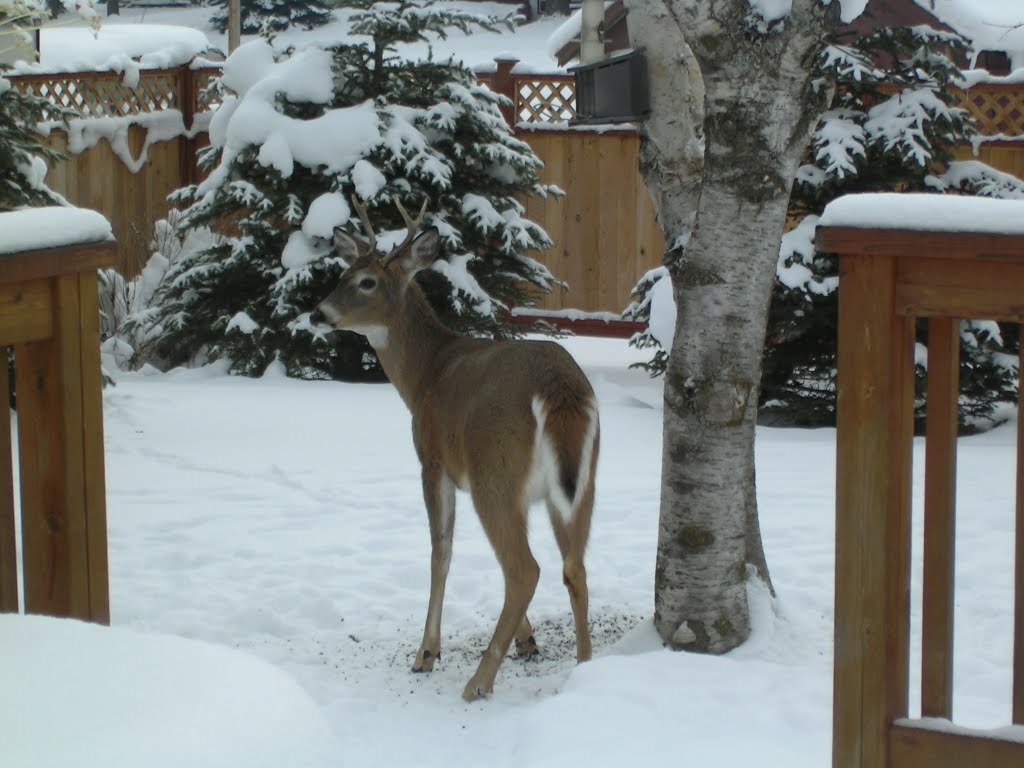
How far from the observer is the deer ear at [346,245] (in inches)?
237

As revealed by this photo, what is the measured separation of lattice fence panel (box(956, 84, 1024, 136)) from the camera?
1122cm

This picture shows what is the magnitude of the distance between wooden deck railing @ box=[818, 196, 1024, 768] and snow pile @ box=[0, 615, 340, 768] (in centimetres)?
122

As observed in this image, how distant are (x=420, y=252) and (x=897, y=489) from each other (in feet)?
9.71

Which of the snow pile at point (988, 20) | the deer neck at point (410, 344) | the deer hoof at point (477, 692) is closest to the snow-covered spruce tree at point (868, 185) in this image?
the deer neck at point (410, 344)

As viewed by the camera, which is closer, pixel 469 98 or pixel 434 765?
pixel 434 765

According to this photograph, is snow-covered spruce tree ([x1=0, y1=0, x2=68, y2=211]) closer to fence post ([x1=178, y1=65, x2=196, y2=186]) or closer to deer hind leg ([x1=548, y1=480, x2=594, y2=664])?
deer hind leg ([x1=548, y1=480, x2=594, y2=664])

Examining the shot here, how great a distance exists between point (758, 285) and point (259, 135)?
20.7 ft

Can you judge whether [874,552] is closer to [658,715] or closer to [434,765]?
[658,715]

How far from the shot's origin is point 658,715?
4.10m

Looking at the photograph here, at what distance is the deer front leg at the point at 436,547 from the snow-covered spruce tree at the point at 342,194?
475cm

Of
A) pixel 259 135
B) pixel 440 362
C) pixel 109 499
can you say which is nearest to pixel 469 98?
pixel 259 135

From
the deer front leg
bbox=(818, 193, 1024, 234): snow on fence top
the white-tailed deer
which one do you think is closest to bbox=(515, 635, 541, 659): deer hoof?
the white-tailed deer

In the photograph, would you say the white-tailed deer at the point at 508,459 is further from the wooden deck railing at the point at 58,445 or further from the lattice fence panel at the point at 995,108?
the lattice fence panel at the point at 995,108

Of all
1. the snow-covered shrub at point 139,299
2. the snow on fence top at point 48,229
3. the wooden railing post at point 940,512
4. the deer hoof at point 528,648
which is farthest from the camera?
the snow-covered shrub at point 139,299
